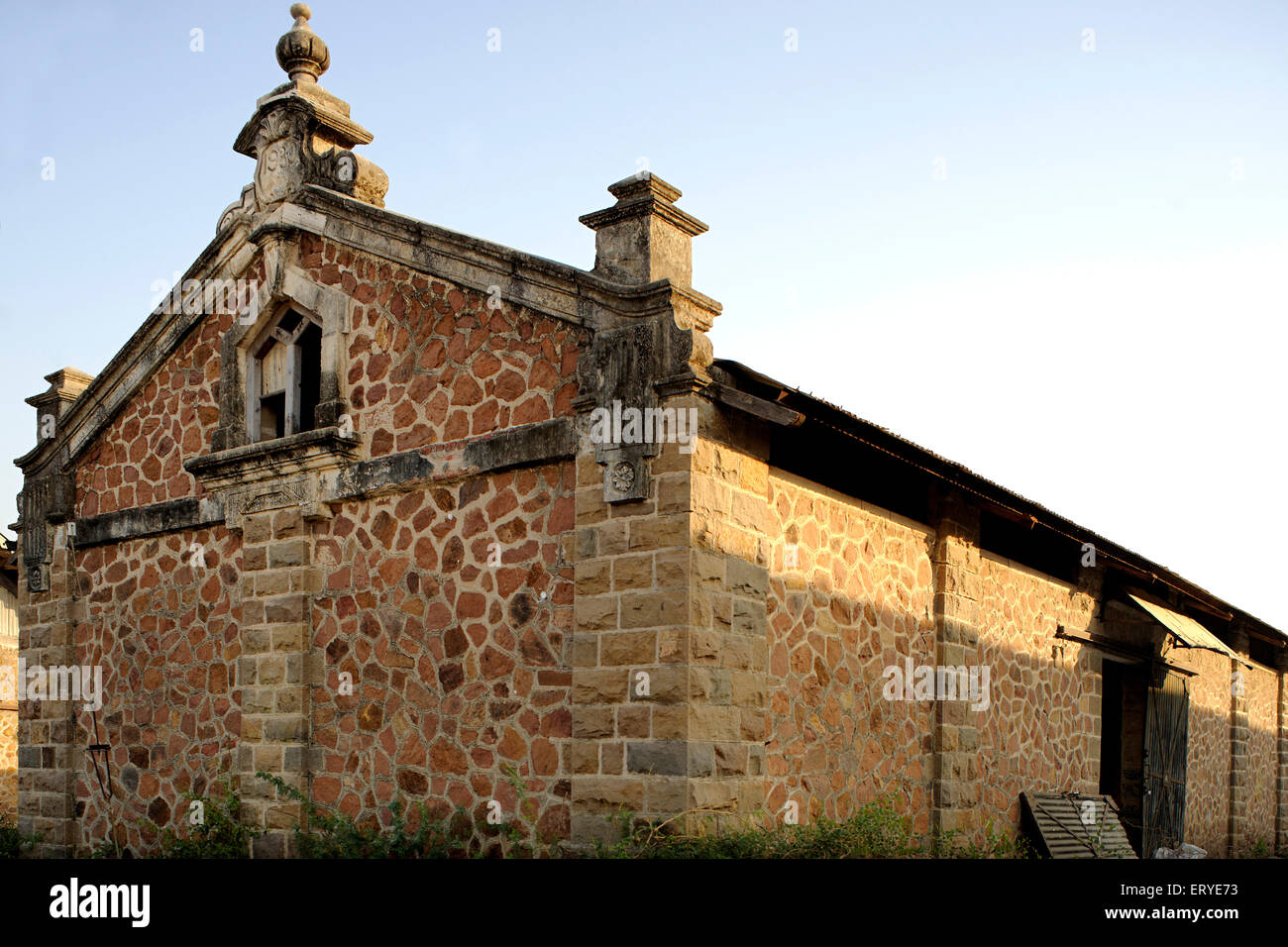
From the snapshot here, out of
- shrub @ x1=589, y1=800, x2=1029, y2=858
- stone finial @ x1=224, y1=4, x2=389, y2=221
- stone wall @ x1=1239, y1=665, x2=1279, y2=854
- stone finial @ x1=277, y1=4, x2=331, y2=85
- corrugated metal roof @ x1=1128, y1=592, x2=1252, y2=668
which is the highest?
stone finial @ x1=277, y1=4, x2=331, y2=85

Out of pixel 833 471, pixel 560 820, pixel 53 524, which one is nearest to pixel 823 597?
pixel 833 471

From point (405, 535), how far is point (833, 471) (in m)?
3.33

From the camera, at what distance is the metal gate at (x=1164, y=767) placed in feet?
45.7

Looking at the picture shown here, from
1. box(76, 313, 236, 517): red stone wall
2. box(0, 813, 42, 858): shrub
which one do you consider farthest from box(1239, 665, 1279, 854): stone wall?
box(0, 813, 42, 858): shrub

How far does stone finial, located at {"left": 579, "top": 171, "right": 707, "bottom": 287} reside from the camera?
8.25 metres

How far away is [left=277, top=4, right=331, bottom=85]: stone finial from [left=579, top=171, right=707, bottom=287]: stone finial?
3.98m

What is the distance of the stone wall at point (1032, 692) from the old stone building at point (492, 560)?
5 cm

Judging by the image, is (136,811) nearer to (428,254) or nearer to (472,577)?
(472,577)

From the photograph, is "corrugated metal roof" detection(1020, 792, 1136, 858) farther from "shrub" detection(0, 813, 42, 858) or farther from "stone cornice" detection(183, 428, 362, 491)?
"shrub" detection(0, 813, 42, 858)

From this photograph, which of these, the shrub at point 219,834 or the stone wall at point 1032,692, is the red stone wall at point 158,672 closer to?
the shrub at point 219,834

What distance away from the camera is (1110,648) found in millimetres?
14047

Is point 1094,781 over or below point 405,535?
below

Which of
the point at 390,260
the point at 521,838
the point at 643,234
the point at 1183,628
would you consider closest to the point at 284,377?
the point at 390,260

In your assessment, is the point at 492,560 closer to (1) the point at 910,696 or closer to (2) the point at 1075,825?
(1) the point at 910,696
